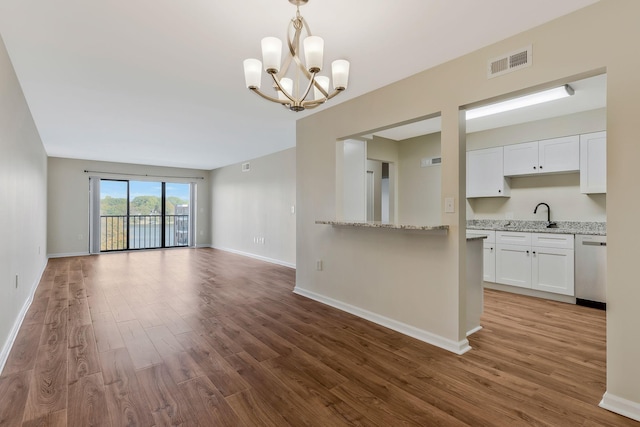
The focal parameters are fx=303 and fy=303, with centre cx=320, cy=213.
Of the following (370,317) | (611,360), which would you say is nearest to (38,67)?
(370,317)

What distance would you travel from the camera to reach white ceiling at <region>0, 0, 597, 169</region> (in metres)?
1.88

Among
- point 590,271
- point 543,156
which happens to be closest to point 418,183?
point 543,156

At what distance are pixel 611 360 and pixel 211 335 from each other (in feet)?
9.42

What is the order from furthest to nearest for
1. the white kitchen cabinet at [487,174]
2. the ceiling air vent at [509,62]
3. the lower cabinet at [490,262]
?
the white kitchen cabinet at [487,174] < the lower cabinet at [490,262] < the ceiling air vent at [509,62]

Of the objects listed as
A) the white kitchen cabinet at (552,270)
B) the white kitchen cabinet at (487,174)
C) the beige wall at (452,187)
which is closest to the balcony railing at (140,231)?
the beige wall at (452,187)

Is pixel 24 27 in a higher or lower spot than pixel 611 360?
higher

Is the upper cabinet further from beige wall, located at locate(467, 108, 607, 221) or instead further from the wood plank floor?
the wood plank floor

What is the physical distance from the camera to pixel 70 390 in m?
1.92

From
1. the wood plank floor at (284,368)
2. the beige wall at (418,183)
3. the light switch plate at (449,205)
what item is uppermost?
the beige wall at (418,183)

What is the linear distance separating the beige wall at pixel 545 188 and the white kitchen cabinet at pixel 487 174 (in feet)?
0.44

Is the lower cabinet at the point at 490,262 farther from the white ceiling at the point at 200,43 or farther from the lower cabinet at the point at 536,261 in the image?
the white ceiling at the point at 200,43

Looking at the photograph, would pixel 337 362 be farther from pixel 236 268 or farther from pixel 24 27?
pixel 236 268

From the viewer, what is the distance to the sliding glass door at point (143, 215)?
26.7 feet

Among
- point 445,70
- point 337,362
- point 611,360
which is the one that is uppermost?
point 445,70
